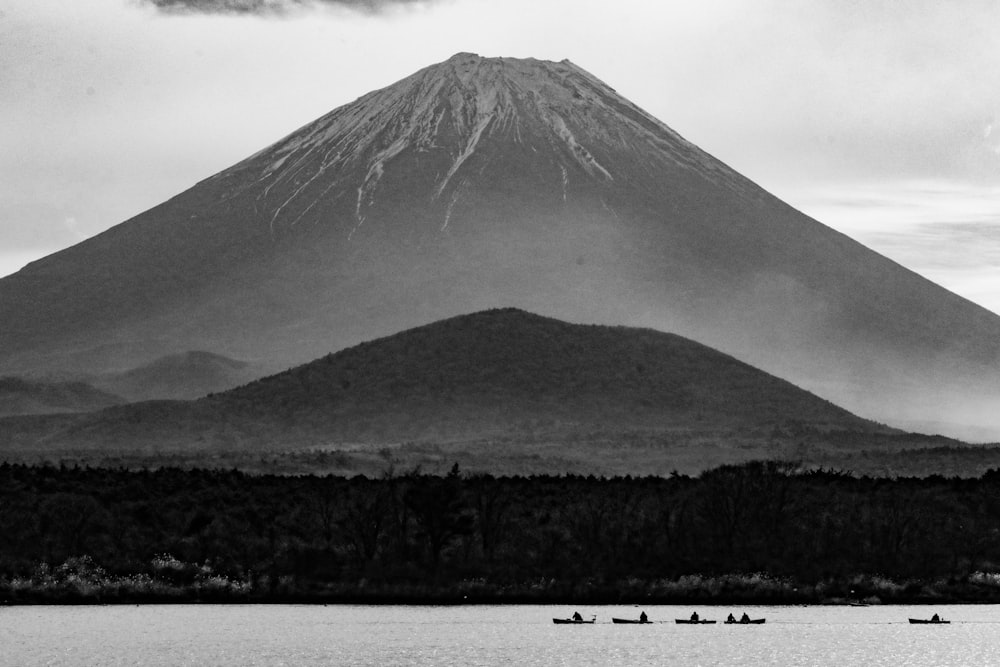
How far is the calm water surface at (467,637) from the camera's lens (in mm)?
42031

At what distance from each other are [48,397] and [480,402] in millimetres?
62593

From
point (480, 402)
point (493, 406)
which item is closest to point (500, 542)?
point (493, 406)

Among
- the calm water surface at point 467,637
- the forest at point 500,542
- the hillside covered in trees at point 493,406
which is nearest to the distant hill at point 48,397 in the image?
the hillside covered in trees at point 493,406

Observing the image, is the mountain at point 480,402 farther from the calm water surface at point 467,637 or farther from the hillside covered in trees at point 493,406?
the calm water surface at point 467,637

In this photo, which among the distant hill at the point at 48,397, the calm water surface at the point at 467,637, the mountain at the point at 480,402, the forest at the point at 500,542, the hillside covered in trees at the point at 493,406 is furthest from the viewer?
the distant hill at the point at 48,397

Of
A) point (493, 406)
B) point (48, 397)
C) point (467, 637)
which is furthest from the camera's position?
point (48, 397)

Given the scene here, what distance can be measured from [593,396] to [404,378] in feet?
46.9

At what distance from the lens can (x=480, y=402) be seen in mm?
138250

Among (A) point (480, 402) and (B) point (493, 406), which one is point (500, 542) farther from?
(A) point (480, 402)

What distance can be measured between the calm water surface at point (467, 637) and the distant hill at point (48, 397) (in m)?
130

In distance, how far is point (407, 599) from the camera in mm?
56750

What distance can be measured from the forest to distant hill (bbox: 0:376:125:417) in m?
101

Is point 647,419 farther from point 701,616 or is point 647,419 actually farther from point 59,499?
point 701,616

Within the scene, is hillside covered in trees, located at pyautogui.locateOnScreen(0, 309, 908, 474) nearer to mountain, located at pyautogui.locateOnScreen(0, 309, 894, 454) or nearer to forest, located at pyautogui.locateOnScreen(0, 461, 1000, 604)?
mountain, located at pyautogui.locateOnScreen(0, 309, 894, 454)
